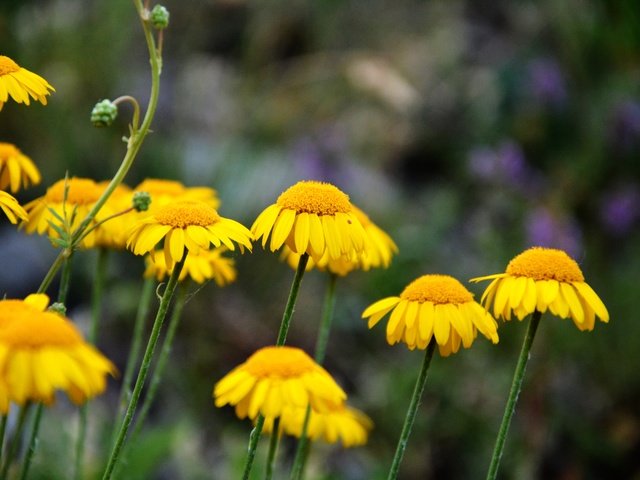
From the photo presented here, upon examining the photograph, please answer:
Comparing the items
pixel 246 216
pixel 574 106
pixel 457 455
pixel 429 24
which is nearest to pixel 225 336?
pixel 246 216

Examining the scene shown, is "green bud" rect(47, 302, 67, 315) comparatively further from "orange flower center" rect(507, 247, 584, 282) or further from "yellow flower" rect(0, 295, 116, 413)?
"orange flower center" rect(507, 247, 584, 282)

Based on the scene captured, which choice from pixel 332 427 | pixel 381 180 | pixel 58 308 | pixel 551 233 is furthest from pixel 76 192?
pixel 381 180

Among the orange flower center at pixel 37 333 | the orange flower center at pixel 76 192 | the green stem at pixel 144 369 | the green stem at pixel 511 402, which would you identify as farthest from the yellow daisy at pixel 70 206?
the green stem at pixel 511 402

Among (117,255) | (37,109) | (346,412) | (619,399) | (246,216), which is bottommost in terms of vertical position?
(346,412)

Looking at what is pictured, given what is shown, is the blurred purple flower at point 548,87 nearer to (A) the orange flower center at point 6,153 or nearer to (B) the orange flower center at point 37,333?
(A) the orange flower center at point 6,153

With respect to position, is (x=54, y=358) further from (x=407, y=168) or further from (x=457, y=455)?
(x=407, y=168)

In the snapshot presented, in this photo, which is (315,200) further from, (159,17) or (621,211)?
(621,211)

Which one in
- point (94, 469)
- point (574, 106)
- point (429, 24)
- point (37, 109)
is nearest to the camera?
point (94, 469)
